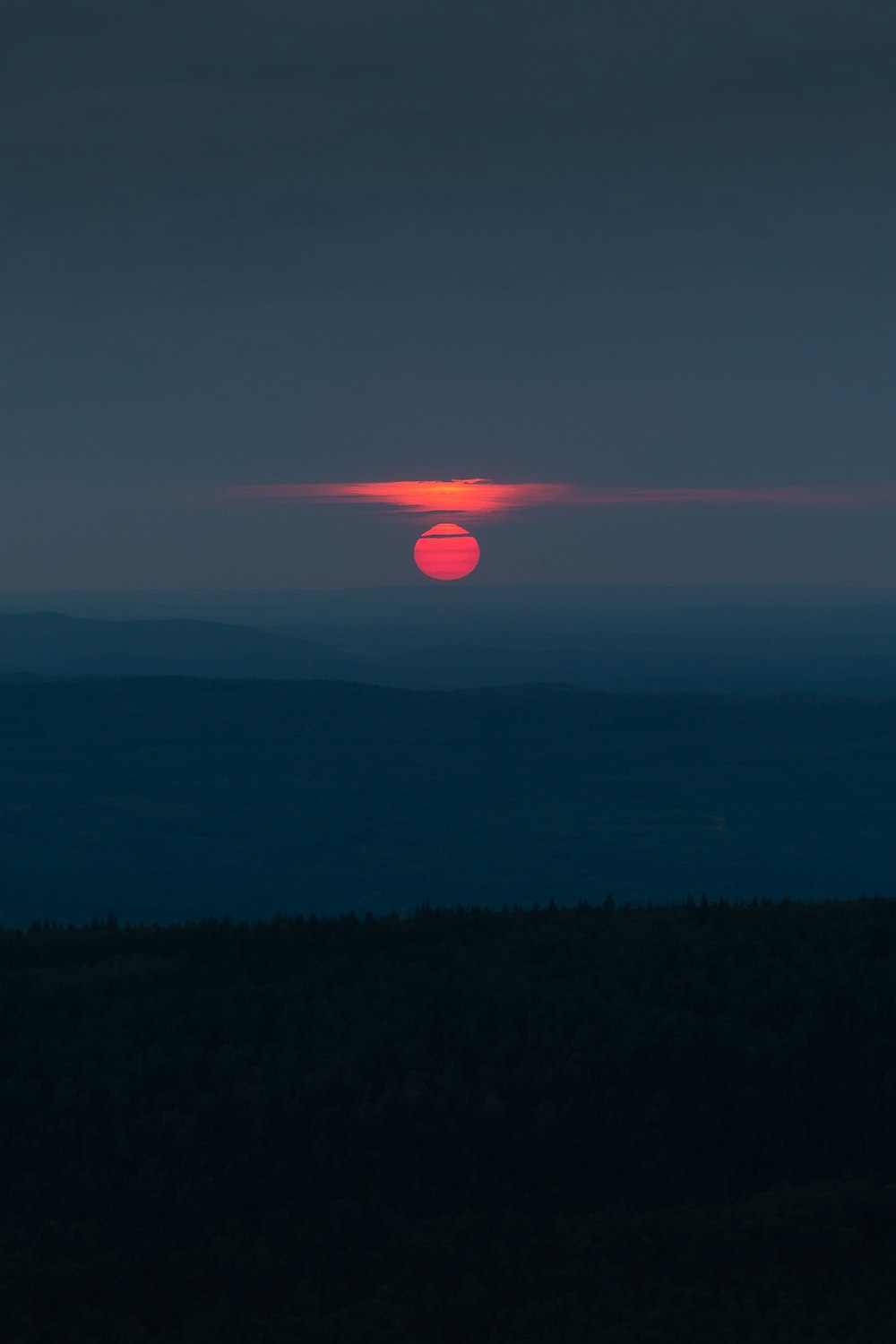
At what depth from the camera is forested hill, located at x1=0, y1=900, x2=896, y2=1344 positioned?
19.1m

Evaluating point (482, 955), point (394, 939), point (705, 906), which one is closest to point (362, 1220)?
point (482, 955)

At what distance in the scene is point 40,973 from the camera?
37500mm

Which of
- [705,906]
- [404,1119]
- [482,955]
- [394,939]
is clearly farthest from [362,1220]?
[705,906]

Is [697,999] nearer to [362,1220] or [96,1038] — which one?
[362,1220]

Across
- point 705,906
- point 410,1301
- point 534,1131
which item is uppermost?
point 705,906

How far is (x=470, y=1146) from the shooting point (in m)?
24.5

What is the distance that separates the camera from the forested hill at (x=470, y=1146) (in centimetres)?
1911

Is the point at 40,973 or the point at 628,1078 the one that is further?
the point at 40,973

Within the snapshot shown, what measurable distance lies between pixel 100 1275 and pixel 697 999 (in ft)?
47.4

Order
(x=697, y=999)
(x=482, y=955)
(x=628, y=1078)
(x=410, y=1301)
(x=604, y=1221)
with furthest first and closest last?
(x=482, y=955) → (x=697, y=999) → (x=628, y=1078) → (x=604, y=1221) → (x=410, y=1301)

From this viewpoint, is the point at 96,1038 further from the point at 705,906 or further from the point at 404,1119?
the point at 705,906

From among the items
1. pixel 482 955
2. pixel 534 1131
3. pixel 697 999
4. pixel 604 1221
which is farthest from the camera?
pixel 482 955

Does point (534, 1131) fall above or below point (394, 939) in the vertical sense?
below

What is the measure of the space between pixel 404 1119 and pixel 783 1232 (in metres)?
7.42
